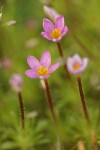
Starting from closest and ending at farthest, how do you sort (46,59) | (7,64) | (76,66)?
(76,66) < (46,59) < (7,64)

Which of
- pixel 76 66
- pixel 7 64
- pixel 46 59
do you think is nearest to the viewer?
pixel 76 66

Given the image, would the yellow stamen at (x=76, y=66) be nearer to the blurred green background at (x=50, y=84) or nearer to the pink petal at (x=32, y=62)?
the pink petal at (x=32, y=62)

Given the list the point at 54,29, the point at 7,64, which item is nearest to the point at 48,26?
the point at 54,29

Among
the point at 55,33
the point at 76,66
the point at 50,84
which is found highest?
the point at 50,84

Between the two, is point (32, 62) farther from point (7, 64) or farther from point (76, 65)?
point (7, 64)

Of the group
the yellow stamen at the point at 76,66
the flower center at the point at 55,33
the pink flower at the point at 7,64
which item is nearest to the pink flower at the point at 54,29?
the flower center at the point at 55,33
